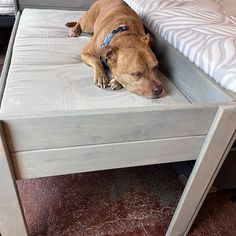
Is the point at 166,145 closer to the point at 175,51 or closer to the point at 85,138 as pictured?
the point at 85,138

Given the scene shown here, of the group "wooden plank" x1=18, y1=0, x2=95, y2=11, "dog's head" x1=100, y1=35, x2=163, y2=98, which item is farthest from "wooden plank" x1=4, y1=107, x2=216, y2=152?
"wooden plank" x1=18, y1=0, x2=95, y2=11

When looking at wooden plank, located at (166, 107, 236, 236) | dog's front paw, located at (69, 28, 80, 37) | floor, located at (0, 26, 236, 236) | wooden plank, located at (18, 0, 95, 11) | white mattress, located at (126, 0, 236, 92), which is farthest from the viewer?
wooden plank, located at (18, 0, 95, 11)

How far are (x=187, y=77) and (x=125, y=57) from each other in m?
0.28

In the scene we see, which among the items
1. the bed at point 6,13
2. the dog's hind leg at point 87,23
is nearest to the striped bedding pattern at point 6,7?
the bed at point 6,13

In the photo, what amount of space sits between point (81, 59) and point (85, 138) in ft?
2.15

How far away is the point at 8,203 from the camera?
2.80ft

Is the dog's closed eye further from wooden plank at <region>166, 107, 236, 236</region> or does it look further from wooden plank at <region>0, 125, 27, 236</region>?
wooden plank at <region>0, 125, 27, 236</region>

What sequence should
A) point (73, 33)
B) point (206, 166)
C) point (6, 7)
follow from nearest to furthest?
point (206, 166) → point (73, 33) → point (6, 7)

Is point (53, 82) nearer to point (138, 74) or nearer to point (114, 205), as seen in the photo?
point (138, 74)

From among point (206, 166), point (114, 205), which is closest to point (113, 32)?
point (206, 166)

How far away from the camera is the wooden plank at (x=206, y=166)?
2.90ft

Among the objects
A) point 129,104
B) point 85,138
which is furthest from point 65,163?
point 129,104

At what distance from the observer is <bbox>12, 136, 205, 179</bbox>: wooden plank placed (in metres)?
0.80

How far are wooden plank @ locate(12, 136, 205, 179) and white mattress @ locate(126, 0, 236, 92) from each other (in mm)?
292
